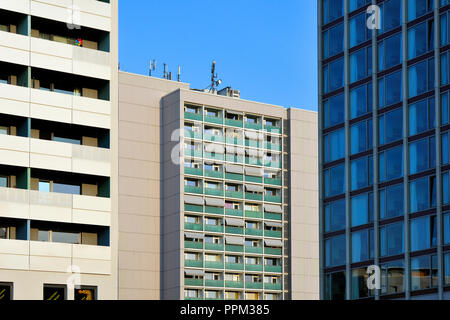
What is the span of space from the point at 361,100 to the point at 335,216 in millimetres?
9404

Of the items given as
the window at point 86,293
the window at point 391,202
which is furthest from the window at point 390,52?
the window at point 86,293

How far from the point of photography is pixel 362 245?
62.0 meters

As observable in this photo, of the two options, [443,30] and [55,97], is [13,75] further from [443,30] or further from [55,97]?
[443,30]

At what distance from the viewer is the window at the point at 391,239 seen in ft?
192

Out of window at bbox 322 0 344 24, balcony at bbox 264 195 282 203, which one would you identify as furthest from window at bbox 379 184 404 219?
balcony at bbox 264 195 282 203

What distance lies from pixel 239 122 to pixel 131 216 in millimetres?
17780

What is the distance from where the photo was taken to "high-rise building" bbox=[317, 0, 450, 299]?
2215 inches

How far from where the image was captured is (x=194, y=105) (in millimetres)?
100438

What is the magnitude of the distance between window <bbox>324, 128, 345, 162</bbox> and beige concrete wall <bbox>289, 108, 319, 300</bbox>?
3744 cm

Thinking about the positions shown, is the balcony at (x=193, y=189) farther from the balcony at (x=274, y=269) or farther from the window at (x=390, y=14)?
the window at (x=390, y=14)

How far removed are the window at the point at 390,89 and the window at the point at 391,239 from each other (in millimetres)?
9251

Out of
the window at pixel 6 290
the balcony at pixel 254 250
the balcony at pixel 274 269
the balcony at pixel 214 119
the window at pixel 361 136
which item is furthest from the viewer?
the balcony at pixel 274 269

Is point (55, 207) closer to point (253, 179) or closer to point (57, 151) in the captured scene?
point (57, 151)
